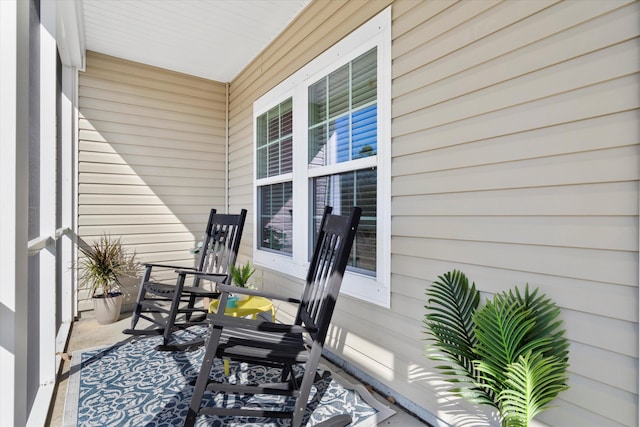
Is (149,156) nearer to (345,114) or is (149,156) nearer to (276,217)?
(276,217)

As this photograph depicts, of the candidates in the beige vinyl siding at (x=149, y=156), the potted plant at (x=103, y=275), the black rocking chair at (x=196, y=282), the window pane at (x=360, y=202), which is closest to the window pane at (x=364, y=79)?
the window pane at (x=360, y=202)

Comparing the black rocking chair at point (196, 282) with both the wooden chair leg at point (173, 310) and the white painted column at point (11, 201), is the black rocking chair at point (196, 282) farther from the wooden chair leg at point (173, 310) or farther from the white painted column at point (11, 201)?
the white painted column at point (11, 201)

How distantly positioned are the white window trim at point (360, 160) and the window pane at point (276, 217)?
13cm

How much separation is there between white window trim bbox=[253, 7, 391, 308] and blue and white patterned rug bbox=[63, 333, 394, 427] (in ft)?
2.06

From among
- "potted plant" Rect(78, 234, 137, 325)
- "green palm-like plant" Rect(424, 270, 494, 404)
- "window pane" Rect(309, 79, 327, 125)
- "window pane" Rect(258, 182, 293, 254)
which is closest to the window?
"window pane" Rect(258, 182, 293, 254)

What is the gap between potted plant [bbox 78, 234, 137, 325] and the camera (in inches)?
132

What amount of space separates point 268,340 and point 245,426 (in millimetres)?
520

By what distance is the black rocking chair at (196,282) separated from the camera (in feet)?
8.66

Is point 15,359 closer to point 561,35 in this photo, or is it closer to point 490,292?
point 490,292

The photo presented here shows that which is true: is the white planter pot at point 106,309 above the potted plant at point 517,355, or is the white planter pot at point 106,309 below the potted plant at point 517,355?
below

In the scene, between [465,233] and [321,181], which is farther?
[321,181]

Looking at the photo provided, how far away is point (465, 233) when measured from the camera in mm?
1706

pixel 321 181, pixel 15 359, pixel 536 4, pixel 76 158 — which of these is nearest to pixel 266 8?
pixel 321 181

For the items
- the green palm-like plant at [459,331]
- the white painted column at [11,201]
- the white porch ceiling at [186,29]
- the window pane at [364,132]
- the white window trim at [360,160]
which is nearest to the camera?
the white painted column at [11,201]
